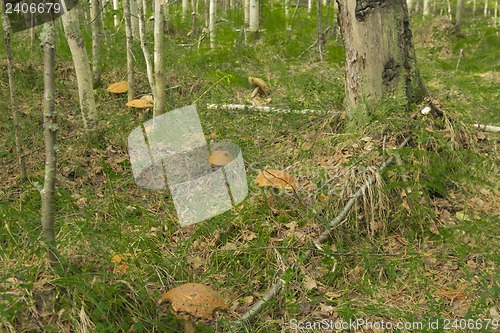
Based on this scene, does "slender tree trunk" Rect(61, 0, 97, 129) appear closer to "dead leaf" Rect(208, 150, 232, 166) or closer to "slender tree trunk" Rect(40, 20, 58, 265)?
"dead leaf" Rect(208, 150, 232, 166)

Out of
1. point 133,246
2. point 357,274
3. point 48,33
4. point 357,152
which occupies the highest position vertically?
point 48,33

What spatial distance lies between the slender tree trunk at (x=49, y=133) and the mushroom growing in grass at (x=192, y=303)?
31.3 inches

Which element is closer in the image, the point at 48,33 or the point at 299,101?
the point at 48,33

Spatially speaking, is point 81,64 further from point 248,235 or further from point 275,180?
point 248,235

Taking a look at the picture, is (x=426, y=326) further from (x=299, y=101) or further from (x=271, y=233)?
(x=299, y=101)

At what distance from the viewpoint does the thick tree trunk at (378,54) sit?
446 cm

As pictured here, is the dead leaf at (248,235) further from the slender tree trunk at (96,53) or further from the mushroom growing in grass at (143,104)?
the slender tree trunk at (96,53)

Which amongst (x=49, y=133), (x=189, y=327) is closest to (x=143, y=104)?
(x=49, y=133)

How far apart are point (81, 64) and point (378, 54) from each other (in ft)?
11.7

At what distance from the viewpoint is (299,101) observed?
19.9ft

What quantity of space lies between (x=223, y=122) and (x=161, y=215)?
6.90 feet

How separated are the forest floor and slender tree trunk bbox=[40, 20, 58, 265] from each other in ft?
0.38

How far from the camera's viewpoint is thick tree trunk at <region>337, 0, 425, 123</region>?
4.46m

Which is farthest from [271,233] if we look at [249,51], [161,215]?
[249,51]
